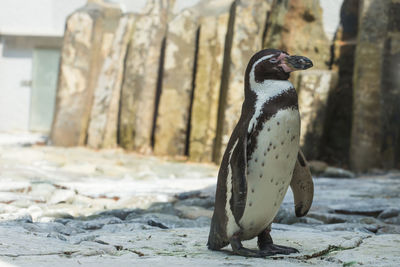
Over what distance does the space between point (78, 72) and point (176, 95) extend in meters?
1.88

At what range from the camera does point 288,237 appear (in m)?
2.49

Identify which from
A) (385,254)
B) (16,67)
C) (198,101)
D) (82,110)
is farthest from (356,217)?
(16,67)

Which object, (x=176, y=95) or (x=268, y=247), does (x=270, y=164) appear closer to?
(x=268, y=247)

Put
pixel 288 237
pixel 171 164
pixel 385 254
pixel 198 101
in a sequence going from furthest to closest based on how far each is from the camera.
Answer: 1. pixel 198 101
2. pixel 171 164
3. pixel 288 237
4. pixel 385 254

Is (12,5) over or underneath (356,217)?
over

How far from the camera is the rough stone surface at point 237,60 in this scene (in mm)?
6625

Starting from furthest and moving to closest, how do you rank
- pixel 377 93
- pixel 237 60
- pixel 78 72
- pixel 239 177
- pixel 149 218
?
pixel 78 72 → pixel 237 60 → pixel 377 93 → pixel 149 218 → pixel 239 177

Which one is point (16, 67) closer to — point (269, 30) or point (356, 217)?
point (269, 30)

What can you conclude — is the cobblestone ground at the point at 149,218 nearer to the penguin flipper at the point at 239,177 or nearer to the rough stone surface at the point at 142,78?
the penguin flipper at the point at 239,177

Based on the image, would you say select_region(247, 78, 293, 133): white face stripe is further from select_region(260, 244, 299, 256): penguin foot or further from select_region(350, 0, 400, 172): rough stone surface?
select_region(350, 0, 400, 172): rough stone surface

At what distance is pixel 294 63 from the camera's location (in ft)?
6.85

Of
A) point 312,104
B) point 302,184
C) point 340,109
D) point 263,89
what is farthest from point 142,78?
point 263,89

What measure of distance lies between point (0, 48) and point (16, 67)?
603 mm

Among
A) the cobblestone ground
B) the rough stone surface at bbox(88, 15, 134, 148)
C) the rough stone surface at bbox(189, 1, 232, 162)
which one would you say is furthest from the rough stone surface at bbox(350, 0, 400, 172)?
the rough stone surface at bbox(88, 15, 134, 148)
